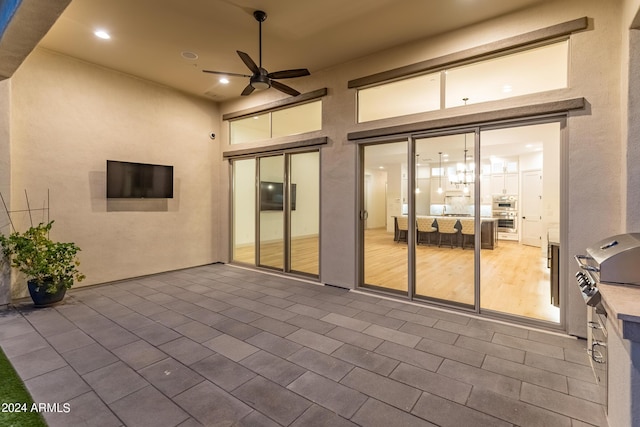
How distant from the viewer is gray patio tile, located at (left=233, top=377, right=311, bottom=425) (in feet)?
6.41

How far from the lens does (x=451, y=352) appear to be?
277cm

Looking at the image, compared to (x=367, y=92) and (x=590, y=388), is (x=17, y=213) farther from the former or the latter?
(x=590, y=388)

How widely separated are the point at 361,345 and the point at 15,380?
9.39ft

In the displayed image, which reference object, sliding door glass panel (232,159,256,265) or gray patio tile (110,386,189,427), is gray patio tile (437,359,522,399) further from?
sliding door glass panel (232,159,256,265)

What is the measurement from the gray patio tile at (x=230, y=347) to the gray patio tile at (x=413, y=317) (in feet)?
5.87

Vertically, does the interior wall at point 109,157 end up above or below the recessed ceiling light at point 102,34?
below

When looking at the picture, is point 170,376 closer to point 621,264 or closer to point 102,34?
point 621,264

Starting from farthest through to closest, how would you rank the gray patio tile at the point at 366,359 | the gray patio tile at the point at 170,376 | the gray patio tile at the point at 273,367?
1. the gray patio tile at the point at 366,359
2. the gray patio tile at the point at 273,367
3. the gray patio tile at the point at 170,376

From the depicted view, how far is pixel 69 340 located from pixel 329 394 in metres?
2.75

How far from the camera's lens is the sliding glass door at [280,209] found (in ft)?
18.0

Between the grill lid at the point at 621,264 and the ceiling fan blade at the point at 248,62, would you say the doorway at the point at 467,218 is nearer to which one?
the grill lid at the point at 621,264

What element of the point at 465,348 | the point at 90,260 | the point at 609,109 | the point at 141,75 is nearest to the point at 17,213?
the point at 90,260

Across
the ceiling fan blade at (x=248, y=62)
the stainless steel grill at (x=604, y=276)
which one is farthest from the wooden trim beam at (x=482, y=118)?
the ceiling fan blade at (x=248, y=62)

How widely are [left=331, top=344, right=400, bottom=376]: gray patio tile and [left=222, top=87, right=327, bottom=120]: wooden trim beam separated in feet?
12.8
